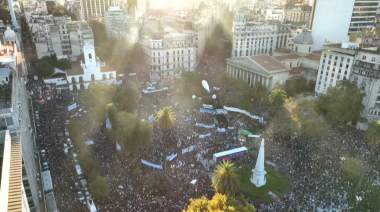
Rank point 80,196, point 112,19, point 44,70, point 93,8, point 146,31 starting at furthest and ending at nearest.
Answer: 1. point 93,8
2. point 112,19
3. point 146,31
4. point 44,70
5. point 80,196

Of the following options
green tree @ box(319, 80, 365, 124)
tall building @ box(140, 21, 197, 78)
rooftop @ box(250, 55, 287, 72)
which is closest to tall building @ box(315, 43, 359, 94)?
green tree @ box(319, 80, 365, 124)

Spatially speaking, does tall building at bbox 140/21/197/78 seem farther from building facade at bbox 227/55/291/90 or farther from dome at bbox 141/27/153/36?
building facade at bbox 227/55/291/90

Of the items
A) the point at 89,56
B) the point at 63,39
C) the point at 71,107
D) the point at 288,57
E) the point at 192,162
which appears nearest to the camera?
the point at 192,162


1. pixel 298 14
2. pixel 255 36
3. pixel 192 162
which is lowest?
pixel 192 162

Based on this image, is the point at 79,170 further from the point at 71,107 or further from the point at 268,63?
the point at 268,63

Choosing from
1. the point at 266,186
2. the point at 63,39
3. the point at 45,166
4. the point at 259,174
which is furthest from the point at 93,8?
the point at 266,186

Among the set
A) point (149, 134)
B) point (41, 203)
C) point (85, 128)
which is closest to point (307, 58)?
point (149, 134)

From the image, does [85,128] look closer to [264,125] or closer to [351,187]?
[264,125]
